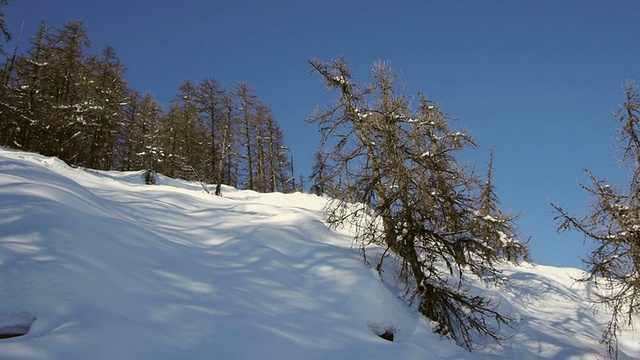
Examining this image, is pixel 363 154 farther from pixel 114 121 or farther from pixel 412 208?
pixel 114 121

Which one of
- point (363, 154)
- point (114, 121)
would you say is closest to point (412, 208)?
point (363, 154)

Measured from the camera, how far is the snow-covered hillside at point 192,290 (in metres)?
4.09

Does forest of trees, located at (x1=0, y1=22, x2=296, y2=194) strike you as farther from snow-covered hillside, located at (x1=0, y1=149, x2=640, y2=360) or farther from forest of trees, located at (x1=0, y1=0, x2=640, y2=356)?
snow-covered hillside, located at (x1=0, y1=149, x2=640, y2=360)

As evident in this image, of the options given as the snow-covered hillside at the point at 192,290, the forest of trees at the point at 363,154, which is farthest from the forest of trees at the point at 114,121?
the snow-covered hillside at the point at 192,290

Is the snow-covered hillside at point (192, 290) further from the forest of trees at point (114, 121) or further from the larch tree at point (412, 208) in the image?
the forest of trees at point (114, 121)

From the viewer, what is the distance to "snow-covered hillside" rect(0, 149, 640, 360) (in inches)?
161

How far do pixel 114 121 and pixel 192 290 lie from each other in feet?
70.8

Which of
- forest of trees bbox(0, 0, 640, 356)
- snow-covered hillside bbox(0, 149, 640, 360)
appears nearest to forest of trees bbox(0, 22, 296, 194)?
forest of trees bbox(0, 0, 640, 356)

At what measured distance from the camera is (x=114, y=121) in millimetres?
23172

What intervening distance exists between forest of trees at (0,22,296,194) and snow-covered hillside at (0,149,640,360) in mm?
10991

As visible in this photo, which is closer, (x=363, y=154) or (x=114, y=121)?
(x=363, y=154)

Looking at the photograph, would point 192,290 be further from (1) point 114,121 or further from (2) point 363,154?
(1) point 114,121

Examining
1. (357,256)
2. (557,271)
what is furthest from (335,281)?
(557,271)

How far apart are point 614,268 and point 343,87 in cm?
883
